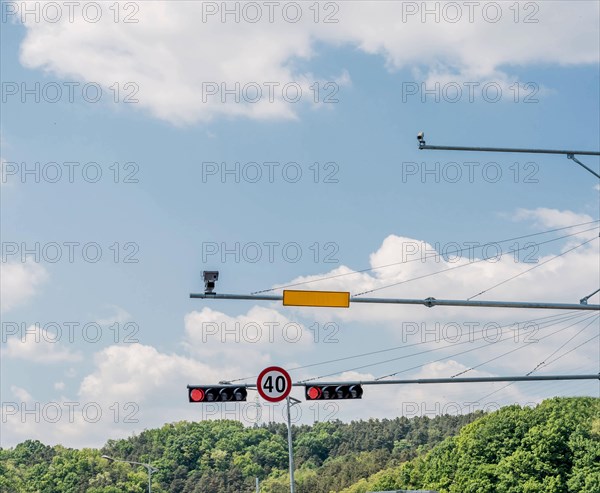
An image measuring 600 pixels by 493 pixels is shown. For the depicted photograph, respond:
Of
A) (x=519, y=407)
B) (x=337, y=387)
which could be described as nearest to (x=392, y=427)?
(x=519, y=407)

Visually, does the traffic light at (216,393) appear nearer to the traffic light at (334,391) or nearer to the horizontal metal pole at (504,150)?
the traffic light at (334,391)

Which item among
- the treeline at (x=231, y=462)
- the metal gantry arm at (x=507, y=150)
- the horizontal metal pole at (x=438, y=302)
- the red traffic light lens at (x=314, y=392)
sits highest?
the metal gantry arm at (x=507, y=150)

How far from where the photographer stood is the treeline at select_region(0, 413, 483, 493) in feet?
501

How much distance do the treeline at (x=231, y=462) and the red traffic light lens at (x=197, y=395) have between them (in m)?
118

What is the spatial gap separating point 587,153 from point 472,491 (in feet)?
202

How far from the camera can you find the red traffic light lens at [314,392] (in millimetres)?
25234

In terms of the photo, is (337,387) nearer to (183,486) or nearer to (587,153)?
(587,153)

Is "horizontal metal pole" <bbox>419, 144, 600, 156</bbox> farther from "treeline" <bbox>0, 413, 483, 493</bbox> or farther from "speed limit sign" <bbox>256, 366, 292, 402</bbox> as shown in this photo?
"treeline" <bbox>0, 413, 483, 493</bbox>

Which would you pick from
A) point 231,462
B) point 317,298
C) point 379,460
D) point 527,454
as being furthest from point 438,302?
point 231,462

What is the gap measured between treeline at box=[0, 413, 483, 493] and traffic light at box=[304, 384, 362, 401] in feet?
383

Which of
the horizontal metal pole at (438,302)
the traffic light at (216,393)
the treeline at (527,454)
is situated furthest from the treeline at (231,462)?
the horizontal metal pole at (438,302)

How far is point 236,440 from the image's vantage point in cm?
19750

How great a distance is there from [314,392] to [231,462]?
17097 cm

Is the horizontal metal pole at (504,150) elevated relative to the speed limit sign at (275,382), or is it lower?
elevated
